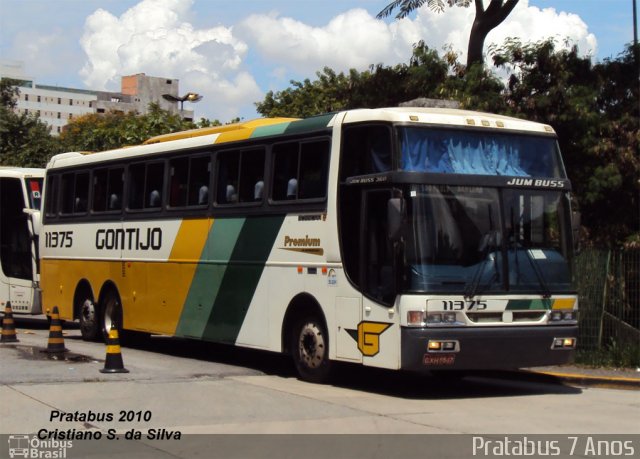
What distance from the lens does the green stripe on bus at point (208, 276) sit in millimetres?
15219

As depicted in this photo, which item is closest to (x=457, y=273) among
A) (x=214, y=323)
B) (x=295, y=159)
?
(x=295, y=159)

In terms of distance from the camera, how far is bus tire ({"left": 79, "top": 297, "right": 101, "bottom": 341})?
19203 millimetres

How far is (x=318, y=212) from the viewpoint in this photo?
13.2 m

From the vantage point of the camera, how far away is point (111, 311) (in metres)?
18.8

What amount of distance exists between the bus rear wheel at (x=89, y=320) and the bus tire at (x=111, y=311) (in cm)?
22

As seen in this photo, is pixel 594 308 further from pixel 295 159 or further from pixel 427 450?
pixel 427 450

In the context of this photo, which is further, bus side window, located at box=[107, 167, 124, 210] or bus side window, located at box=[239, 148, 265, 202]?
bus side window, located at box=[107, 167, 124, 210]

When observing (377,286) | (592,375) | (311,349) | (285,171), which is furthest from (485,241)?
(592,375)

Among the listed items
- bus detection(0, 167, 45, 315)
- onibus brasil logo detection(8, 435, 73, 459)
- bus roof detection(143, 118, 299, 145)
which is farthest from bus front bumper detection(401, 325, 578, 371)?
bus detection(0, 167, 45, 315)

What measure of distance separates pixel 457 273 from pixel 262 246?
11.7 ft

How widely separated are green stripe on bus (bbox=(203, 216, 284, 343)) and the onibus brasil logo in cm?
569

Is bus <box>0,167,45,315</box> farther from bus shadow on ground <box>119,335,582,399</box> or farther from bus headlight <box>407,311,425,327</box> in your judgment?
bus headlight <box>407,311,425,327</box>

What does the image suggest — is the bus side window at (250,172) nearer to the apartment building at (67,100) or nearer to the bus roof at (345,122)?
the bus roof at (345,122)

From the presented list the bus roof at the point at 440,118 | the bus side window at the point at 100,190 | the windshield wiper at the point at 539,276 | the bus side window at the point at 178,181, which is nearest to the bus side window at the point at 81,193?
the bus side window at the point at 100,190
